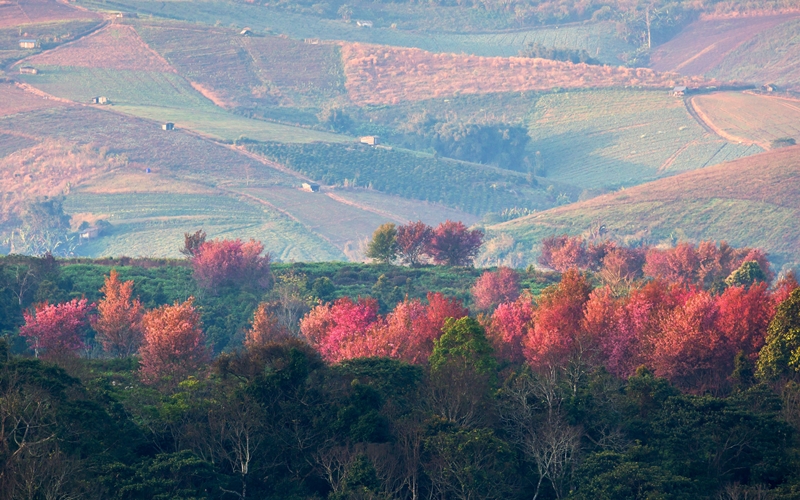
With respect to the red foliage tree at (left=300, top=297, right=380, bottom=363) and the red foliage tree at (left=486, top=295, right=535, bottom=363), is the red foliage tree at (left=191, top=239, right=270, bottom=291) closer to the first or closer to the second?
the red foliage tree at (left=300, top=297, right=380, bottom=363)

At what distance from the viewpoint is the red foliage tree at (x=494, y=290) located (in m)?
78.9

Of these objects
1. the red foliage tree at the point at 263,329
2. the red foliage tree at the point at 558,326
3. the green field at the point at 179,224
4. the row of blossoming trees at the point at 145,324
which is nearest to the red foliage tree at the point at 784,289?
the red foliage tree at the point at 558,326

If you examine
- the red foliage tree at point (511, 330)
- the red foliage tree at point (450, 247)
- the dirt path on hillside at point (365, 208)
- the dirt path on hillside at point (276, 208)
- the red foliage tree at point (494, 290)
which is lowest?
the dirt path on hillside at point (365, 208)

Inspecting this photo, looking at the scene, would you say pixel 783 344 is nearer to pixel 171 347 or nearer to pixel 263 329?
pixel 263 329

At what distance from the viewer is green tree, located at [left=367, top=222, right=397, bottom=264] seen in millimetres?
95125

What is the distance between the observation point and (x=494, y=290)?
80375 mm

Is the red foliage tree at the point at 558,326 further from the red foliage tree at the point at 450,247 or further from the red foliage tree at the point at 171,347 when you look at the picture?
the red foliage tree at the point at 450,247

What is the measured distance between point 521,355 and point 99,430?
26.4 m

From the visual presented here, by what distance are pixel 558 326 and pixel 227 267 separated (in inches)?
1240

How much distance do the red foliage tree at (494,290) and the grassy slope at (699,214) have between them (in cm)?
7996

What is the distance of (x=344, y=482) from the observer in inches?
1555

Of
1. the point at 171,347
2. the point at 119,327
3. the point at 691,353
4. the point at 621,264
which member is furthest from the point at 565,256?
the point at 171,347

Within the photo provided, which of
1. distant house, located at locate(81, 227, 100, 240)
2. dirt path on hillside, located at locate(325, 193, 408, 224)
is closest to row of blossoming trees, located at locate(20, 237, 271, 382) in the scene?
distant house, located at locate(81, 227, 100, 240)

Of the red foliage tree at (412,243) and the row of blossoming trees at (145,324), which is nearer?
the row of blossoming trees at (145,324)
